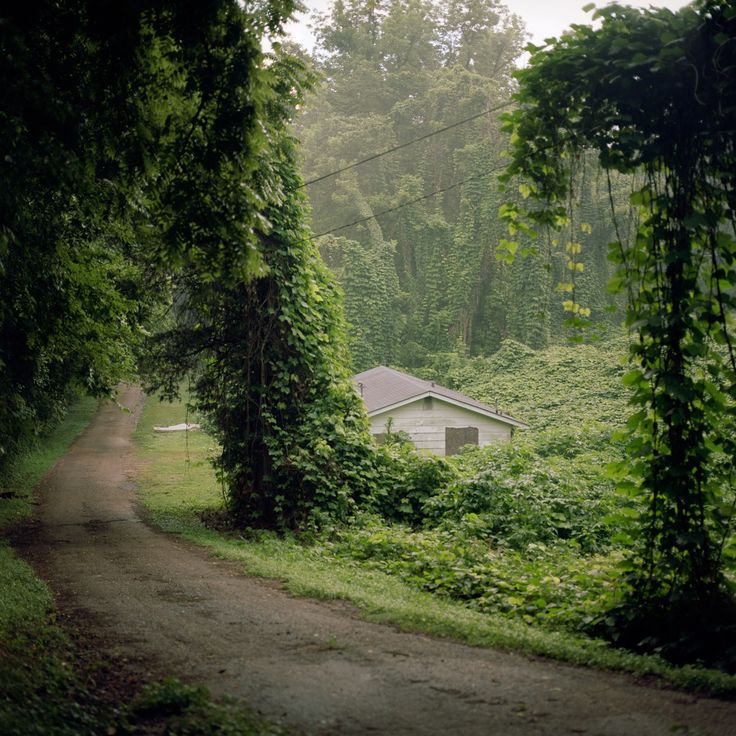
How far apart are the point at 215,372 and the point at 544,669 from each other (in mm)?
10584

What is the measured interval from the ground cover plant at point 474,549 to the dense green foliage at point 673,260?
498mm

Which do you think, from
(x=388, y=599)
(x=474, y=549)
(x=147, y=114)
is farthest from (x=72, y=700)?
(x=474, y=549)

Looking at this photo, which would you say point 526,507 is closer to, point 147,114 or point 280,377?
point 280,377

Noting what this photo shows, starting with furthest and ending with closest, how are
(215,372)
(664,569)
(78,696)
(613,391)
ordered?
(613,391), (215,372), (664,569), (78,696)

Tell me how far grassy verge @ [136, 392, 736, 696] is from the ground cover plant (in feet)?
0.06

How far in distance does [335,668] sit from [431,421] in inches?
847

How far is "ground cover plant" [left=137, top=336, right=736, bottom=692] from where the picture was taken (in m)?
6.73

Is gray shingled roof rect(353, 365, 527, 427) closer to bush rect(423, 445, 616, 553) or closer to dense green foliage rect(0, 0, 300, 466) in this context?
bush rect(423, 445, 616, 553)

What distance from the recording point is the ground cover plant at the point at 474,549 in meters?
6.73

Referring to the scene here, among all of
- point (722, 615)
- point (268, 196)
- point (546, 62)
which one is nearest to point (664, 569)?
point (722, 615)

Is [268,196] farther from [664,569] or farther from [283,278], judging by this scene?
[283,278]

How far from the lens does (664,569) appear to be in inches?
248

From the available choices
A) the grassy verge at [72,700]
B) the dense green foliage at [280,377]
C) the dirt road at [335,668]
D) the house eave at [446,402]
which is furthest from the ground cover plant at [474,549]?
the house eave at [446,402]

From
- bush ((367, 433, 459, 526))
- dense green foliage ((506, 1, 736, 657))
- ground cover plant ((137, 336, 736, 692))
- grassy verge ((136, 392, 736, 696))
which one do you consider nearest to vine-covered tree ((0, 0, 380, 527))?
bush ((367, 433, 459, 526))
